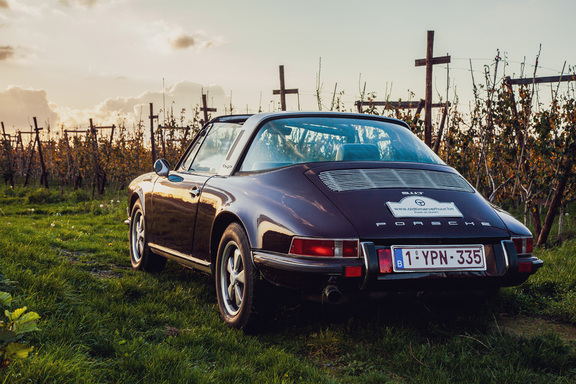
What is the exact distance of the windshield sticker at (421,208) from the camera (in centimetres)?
311

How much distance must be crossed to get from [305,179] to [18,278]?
224cm

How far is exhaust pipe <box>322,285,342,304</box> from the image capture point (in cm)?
295

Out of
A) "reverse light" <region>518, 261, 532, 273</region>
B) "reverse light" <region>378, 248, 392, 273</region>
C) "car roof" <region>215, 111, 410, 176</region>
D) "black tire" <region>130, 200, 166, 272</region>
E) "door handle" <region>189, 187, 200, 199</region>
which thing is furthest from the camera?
"black tire" <region>130, 200, 166, 272</region>

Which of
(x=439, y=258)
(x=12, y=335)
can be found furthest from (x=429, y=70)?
(x=12, y=335)

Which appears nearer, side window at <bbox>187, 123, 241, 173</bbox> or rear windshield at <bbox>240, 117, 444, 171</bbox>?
rear windshield at <bbox>240, 117, 444, 171</bbox>

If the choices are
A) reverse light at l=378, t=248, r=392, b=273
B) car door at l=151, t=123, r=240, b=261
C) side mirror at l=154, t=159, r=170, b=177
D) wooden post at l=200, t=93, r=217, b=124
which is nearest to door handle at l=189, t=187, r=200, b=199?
car door at l=151, t=123, r=240, b=261

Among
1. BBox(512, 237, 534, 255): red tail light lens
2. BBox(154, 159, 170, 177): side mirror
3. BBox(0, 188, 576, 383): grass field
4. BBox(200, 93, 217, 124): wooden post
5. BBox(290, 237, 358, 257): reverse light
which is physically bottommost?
BBox(0, 188, 576, 383): grass field

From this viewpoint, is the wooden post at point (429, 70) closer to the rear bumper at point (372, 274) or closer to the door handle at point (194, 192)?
the door handle at point (194, 192)

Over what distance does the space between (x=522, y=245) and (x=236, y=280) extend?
183 centimetres

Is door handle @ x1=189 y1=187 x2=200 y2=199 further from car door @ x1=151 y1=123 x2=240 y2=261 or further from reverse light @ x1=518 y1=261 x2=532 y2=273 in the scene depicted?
reverse light @ x1=518 y1=261 x2=532 y2=273

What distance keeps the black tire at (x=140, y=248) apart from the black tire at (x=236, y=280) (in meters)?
1.78

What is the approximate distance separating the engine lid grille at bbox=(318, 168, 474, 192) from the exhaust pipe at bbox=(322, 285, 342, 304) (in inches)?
23.0

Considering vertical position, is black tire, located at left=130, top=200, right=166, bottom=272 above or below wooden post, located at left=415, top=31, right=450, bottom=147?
below

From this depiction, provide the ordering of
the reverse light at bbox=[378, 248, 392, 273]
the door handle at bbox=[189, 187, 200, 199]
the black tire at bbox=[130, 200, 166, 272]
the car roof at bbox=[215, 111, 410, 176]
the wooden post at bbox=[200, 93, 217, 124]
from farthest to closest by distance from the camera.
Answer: the wooden post at bbox=[200, 93, 217, 124] < the black tire at bbox=[130, 200, 166, 272] < the door handle at bbox=[189, 187, 200, 199] < the car roof at bbox=[215, 111, 410, 176] < the reverse light at bbox=[378, 248, 392, 273]
